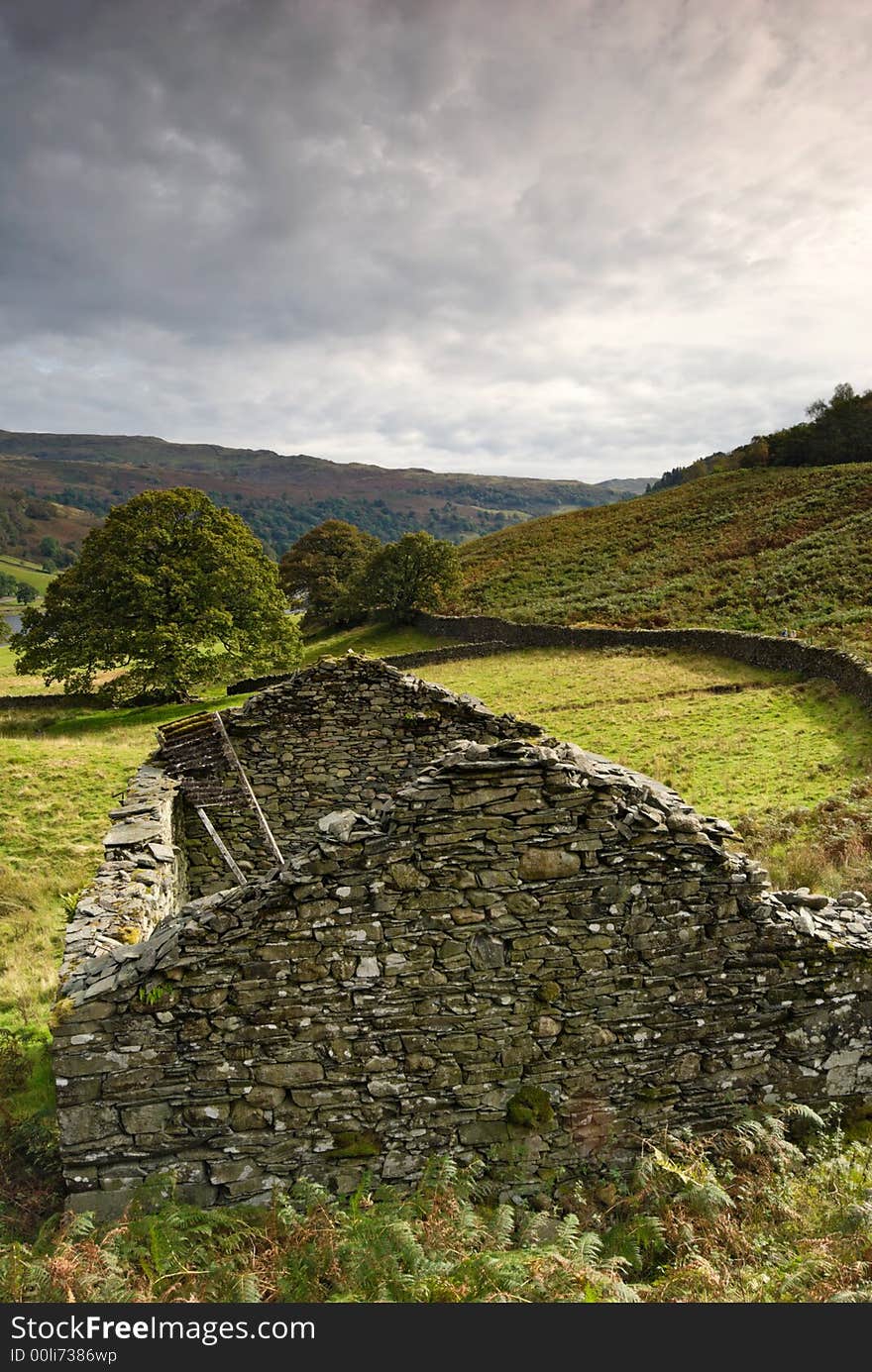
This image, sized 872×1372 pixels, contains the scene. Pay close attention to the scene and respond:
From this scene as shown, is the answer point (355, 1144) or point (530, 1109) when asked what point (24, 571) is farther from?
point (530, 1109)

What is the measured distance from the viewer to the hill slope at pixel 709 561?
135 feet

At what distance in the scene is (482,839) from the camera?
17.9 feet

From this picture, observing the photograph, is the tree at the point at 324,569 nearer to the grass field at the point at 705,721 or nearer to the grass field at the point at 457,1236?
the grass field at the point at 705,721

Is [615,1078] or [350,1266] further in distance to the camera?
[615,1078]

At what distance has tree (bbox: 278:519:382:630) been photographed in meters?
62.3

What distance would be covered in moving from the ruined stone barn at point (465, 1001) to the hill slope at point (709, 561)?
2706 cm

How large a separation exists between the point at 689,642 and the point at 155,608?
25539 mm

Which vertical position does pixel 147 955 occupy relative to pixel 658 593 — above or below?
below

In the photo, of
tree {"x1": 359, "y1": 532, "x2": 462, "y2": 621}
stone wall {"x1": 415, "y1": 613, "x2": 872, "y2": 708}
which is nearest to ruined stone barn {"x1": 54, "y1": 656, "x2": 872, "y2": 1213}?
stone wall {"x1": 415, "y1": 613, "x2": 872, "y2": 708}

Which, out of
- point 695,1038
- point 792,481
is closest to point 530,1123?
point 695,1038

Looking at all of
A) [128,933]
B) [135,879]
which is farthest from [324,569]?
[128,933]

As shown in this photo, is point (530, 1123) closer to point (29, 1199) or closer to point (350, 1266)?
point (350, 1266)

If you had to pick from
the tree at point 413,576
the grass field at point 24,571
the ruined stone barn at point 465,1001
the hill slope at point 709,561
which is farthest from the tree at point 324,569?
the grass field at point 24,571

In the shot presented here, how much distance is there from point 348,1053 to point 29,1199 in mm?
2543
